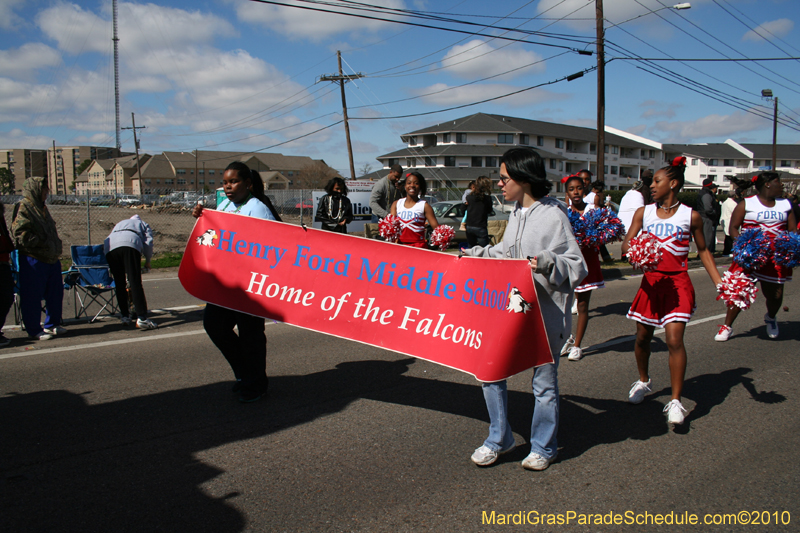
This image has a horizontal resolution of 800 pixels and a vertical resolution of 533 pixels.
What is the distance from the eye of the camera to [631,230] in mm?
4809

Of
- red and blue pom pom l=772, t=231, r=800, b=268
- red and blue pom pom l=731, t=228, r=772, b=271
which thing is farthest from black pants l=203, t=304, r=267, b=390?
red and blue pom pom l=772, t=231, r=800, b=268

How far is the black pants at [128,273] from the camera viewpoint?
708 cm

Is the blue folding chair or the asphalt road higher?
the blue folding chair

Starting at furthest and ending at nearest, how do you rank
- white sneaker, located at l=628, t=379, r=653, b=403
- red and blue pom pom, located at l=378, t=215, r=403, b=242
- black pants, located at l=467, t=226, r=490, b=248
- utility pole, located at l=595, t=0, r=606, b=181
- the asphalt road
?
utility pole, located at l=595, t=0, r=606, b=181 → black pants, located at l=467, t=226, r=490, b=248 → red and blue pom pom, located at l=378, t=215, r=403, b=242 → white sneaker, located at l=628, t=379, r=653, b=403 → the asphalt road

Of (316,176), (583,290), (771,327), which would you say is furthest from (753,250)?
(316,176)

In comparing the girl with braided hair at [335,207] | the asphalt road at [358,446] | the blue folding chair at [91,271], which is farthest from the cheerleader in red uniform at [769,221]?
the blue folding chair at [91,271]

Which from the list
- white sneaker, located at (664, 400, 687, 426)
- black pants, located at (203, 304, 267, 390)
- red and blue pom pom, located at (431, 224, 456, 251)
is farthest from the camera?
red and blue pom pom, located at (431, 224, 456, 251)

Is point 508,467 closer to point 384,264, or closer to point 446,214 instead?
point 384,264

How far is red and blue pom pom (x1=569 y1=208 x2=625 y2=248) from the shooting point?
5680 millimetres

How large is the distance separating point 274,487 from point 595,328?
5.55 meters

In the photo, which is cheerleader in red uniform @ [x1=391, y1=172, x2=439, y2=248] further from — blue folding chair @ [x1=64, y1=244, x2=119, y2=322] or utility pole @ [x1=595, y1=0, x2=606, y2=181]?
utility pole @ [x1=595, y1=0, x2=606, y2=181]

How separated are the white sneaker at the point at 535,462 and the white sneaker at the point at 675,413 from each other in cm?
133

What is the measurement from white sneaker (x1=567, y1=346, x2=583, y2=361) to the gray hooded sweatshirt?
2730 millimetres

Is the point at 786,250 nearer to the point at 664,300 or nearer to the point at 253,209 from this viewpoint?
the point at 664,300
